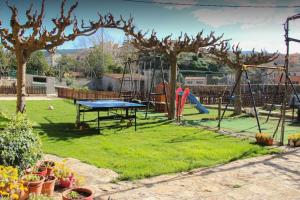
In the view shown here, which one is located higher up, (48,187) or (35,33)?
(35,33)

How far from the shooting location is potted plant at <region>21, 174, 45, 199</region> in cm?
474

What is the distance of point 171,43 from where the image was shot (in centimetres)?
1631

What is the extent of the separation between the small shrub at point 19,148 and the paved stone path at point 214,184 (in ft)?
3.77

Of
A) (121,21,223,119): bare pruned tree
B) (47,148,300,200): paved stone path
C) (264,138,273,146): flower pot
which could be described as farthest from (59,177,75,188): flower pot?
(121,21,223,119): bare pruned tree

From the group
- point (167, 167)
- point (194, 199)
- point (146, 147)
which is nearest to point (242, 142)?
point (146, 147)

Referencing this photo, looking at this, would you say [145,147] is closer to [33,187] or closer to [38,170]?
[38,170]

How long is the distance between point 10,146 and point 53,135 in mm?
5855

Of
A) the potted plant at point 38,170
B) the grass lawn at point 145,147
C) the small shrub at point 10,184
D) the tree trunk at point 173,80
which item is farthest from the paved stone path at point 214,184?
the tree trunk at point 173,80

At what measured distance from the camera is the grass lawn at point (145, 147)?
286 inches

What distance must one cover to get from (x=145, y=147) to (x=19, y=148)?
4443 mm

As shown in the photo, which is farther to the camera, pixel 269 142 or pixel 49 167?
pixel 269 142

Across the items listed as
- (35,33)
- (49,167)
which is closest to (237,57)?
(35,33)

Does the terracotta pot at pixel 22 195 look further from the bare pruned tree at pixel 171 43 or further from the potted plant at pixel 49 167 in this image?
the bare pruned tree at pixel 171 43

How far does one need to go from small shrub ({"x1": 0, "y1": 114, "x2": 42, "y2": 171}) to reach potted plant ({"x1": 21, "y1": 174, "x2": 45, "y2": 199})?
1.41 feet
